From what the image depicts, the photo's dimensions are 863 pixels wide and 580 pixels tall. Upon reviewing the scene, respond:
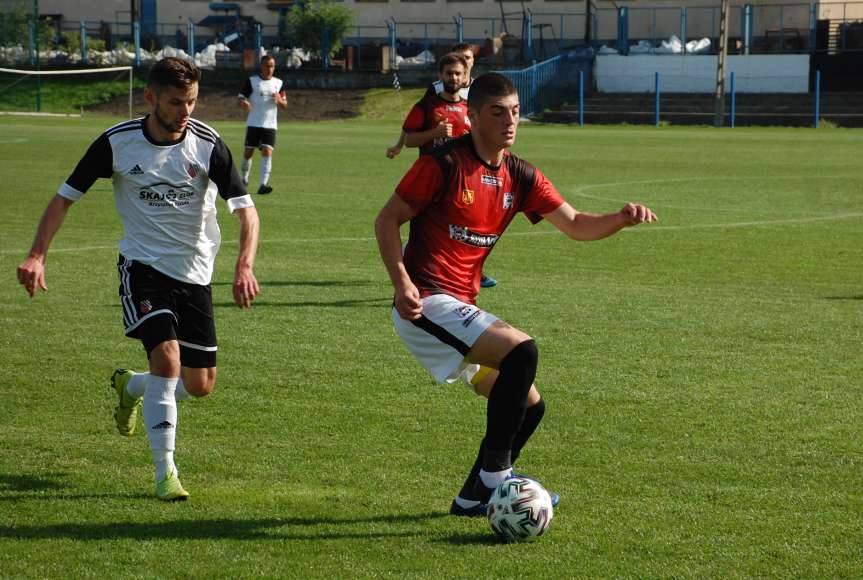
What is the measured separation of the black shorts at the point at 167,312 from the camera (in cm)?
593

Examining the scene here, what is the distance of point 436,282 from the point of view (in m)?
5.64

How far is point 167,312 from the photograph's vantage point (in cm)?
598

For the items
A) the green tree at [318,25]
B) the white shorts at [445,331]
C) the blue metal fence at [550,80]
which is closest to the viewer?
the white shorts at [445,331]

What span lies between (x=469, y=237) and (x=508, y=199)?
0.30m

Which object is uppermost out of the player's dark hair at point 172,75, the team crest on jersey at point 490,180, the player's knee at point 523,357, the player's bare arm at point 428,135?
the player's dark hair at point 172,75

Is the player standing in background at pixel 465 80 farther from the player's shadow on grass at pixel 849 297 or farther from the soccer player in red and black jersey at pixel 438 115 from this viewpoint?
the player's shadow on grass at pixel 849 297

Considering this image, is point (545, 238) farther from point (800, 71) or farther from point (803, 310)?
point (800, 71)

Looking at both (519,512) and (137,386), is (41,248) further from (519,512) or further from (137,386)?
(519,512)

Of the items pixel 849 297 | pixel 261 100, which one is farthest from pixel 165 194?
pixel 261 100

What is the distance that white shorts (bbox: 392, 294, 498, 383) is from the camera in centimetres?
539

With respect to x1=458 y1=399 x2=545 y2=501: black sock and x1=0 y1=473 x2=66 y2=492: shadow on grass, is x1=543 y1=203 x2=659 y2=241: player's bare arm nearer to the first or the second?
x1=458 y1=399 x2=545 y2=501: black sock

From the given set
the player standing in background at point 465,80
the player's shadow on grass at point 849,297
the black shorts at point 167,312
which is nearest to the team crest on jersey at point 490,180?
the black shorts at point 167,312

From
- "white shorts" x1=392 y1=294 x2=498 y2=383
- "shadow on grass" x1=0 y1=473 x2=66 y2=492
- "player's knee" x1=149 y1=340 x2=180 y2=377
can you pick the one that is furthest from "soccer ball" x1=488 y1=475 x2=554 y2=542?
"shadow on grass" x1=0 y1=473 x2=66 y2=492

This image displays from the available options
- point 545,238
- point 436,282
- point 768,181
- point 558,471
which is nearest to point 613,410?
point 558,471
